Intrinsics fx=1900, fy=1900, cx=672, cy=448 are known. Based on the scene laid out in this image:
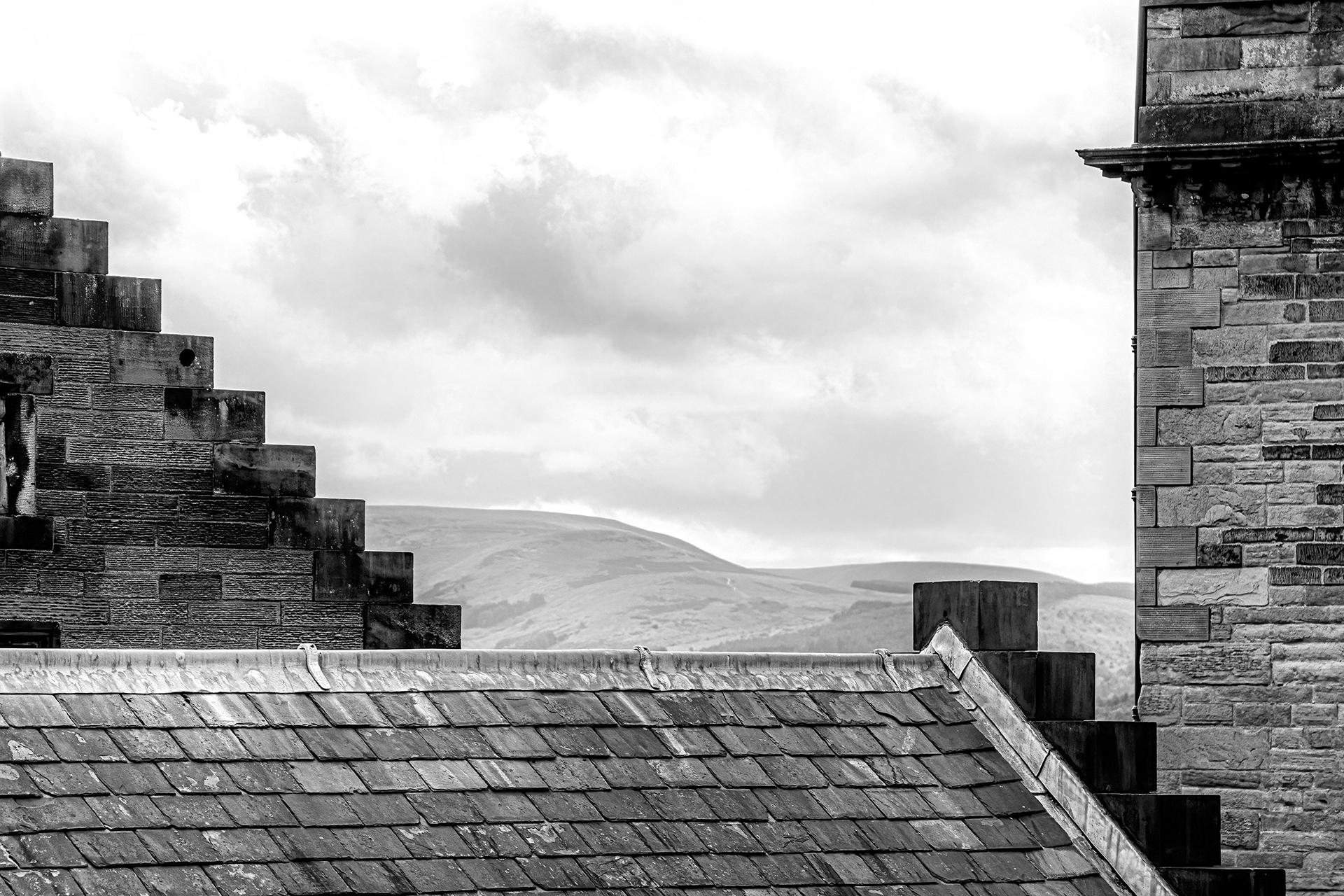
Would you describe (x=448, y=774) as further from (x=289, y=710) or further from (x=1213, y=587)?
(x=1213, y=587)

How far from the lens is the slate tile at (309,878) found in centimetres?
596

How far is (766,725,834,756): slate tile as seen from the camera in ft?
23.7

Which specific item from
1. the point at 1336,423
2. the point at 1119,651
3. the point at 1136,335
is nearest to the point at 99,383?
the point at 1136,335

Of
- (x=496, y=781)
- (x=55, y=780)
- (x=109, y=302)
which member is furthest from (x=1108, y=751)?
(x=109, y=302)

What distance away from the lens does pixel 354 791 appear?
6.43 m

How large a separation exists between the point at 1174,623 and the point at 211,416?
21.5 ft

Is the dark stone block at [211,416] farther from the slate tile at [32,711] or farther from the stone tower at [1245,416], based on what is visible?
the slate tile at [32,711]

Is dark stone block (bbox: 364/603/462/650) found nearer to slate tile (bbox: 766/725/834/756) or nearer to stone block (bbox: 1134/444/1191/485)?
stone block (bbox: 1134/444/1191/485)

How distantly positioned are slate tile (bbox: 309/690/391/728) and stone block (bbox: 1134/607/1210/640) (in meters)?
7.24

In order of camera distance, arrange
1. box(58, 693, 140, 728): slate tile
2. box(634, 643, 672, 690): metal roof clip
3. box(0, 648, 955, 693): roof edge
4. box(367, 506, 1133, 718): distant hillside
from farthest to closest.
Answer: box(367, 506, 1133, 718): distant hillside
box(634, 643, 672, 690): metal roof clip
box(0, 648, 955, 693): roof edge
box(58, 693, 140, 728): slate tile

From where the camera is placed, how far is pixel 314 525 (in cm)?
1277

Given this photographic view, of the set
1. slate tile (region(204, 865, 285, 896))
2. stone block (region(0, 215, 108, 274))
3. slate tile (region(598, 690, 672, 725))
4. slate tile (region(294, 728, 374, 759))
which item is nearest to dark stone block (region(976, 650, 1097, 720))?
slate tile (region(598, 690, 672, 725))

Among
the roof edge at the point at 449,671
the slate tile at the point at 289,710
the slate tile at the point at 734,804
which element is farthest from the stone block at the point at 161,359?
the slate tile at the point at 734,804

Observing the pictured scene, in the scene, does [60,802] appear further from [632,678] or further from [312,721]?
[632,678]
